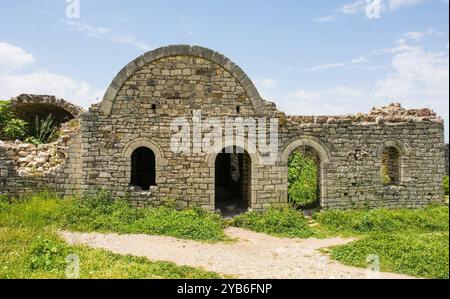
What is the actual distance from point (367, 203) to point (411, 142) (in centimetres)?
255

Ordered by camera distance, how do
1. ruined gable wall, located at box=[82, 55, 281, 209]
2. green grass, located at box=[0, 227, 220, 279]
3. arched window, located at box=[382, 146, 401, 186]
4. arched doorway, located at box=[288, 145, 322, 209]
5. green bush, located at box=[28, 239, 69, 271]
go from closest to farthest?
green grass, located at box=[0, 227, 220, 279] < green bush, located at box=[28, 239, 69, 271] < ruined gable wall, located at box=[82, 55, 281, 209] < arched doorway, located at box=[288, 145, 322, 209] < arched window, located at box=[382, 146, 401, 186]

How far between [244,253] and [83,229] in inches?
163

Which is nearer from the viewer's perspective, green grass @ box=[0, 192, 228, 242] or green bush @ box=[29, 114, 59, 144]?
green grass @ box=[0, 192, 228, 242]

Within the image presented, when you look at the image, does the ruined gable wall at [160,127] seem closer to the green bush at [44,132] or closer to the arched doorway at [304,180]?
the arched doorway at [304,180]

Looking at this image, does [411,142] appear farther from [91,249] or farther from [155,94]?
[91,249]

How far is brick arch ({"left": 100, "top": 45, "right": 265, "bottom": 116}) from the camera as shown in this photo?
1047 centimetres

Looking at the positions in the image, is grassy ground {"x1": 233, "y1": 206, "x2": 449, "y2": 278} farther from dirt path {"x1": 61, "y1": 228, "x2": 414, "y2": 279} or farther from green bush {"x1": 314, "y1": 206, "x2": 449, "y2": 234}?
dirt path {"x1": 61, "y1": 228, "x2": 414, "y2": 279}

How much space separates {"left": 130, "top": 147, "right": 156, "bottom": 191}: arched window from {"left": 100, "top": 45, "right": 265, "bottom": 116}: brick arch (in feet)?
12.4

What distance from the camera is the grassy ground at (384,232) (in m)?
6.99

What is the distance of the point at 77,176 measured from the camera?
10547 mm

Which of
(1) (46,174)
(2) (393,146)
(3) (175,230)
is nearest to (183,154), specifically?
(3) (175,230)

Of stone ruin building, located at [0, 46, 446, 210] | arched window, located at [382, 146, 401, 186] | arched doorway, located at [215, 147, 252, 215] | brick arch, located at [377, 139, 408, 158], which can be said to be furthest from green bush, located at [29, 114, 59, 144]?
arched window, located at [382, 146, 401, 186]

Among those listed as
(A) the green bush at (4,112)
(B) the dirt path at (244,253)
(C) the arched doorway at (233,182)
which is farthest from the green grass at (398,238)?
(A) the green bush at (4,112)
